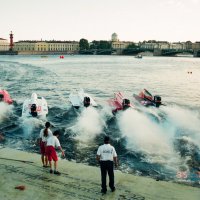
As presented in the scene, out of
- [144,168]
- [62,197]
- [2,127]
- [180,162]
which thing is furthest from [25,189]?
[2,127]

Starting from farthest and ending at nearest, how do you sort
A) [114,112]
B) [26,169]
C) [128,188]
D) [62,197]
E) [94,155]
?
[114,112], [94,155], [26,169], [128,188], [62,197]

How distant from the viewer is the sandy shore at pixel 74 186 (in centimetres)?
916

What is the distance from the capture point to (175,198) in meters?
9.30

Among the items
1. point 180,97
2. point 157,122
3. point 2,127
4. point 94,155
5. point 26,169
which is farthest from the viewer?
point 180,97

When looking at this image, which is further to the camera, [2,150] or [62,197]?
[2,150]

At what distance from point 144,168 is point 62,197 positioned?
4849mm

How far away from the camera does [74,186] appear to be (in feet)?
31.9

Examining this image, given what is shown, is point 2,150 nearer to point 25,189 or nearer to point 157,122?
point 25,189

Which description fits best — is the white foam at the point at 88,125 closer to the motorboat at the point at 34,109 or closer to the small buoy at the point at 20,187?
the motorboat at the point at 34,109

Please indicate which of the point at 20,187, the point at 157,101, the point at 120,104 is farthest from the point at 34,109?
the point at 20,187

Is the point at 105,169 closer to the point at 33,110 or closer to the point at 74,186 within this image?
the point at 74,186

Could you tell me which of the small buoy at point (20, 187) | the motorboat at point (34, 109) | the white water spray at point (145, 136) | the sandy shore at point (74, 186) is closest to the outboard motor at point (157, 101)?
the white water spray at point (145, 136)

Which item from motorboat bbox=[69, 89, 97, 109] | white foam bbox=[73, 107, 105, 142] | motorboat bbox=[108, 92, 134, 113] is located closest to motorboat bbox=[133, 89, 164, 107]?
motorboat bbox=[108, 92, 134, 113]

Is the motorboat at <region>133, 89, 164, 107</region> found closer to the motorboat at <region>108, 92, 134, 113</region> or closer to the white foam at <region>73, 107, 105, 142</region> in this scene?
the motorboat at <region>108, 92, 134, 113</region>
